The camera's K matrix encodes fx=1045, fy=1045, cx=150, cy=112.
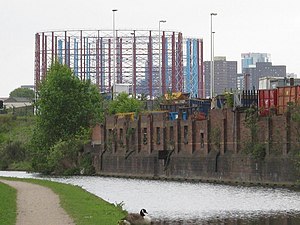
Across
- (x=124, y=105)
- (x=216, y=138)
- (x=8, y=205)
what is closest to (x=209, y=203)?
(x=8, y=205)

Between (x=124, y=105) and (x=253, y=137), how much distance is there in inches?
2210

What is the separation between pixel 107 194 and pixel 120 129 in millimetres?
47649

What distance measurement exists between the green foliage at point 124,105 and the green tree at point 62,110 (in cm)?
613

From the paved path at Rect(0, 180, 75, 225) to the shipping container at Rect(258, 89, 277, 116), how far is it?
29230 mm

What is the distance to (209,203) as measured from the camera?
60594mm

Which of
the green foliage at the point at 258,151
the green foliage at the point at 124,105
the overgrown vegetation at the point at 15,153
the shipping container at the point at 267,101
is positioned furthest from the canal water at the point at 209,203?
the green foliage at the point at 124,105

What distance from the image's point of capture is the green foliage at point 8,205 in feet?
142

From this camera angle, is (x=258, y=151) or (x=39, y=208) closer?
(x=39, y=208)

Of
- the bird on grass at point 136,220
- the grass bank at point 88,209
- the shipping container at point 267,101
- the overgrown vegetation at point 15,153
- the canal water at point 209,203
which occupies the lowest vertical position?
the overgrown vegetation at point 15,153

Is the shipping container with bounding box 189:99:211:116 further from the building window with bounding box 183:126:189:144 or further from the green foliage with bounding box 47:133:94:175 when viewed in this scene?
the green foliage with bounding box 47:133:94:175

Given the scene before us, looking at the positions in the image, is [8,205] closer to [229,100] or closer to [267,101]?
[267,101]

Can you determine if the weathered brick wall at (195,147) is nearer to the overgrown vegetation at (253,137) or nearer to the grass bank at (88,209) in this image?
the overgrown vegetation at (253,137)

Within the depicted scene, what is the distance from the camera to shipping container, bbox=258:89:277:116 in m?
90.6

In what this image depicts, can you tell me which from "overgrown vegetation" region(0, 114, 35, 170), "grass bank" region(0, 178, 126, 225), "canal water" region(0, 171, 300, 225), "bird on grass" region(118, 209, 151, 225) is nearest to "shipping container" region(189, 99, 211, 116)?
"overgrown vegetation" region(0, 114, 35, 170)
